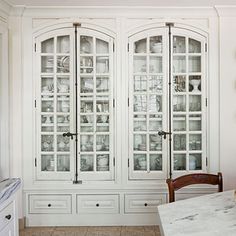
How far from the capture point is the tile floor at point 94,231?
3.80 m

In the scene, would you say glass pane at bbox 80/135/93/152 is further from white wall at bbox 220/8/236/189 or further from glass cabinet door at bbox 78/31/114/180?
white wall at bbox 220/8/236/189

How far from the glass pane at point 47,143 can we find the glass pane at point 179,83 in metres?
1.53

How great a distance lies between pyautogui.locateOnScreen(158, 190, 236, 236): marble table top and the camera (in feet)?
5.82

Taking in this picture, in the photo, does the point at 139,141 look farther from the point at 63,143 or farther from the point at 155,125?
the point at 63,143

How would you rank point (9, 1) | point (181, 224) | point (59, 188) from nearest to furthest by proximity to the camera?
point (181, 224), point (9, 1), point (59, 188)

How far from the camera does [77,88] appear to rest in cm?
403

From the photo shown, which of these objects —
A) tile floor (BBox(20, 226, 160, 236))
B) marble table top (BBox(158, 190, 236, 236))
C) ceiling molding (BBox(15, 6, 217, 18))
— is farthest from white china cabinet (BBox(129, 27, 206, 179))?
marble table top (BBox(158, 190, 236, 236))

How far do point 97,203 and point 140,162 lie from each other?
0.67m

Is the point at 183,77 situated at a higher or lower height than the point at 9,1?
lower

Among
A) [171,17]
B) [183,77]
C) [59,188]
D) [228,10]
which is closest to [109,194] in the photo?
[59,188]

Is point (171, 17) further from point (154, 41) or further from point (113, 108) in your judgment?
point (113, 108)

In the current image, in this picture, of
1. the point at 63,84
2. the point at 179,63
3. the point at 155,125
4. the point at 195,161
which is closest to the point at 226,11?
the point at 179,63

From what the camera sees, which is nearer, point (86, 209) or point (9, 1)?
point (9, 1)

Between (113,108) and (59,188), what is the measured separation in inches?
42.7
